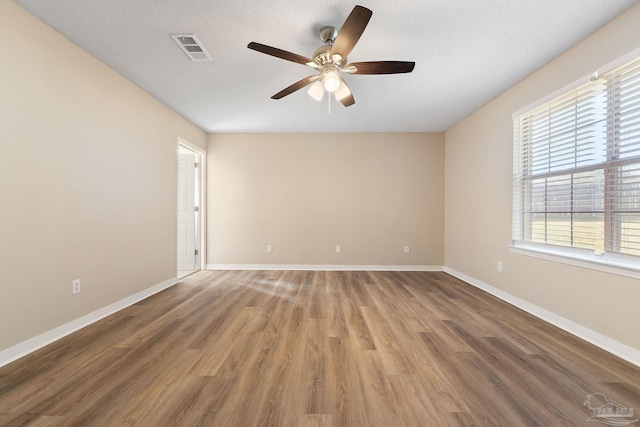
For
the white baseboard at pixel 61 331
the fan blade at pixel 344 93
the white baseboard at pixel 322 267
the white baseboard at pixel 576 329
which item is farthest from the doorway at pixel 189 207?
the white baseboard at pixel 576 329

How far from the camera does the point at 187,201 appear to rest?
177 inches

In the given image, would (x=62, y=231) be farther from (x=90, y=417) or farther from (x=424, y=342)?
(x=424, y=342)

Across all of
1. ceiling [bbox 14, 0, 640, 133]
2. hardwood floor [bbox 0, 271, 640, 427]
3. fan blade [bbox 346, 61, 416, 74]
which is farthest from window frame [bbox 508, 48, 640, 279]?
fan blade [bbox 346, 61, 416, 74]

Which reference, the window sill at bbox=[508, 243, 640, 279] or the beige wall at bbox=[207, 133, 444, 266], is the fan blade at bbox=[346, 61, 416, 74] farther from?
the beige wall at bbox=[207, 133, 444, 266]

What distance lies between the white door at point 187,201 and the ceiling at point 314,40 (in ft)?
4.24

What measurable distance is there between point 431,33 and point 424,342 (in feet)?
8.07

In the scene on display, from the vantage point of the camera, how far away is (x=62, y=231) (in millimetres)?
2098

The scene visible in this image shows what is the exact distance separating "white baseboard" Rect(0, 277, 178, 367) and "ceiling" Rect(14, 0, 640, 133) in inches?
94.2

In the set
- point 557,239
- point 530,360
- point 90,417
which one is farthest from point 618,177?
point 90,417

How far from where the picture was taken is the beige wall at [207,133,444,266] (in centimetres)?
461

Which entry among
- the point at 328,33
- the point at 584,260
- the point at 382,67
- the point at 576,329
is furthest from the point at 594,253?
the point at 328,33

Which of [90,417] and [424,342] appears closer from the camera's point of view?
[90,417]

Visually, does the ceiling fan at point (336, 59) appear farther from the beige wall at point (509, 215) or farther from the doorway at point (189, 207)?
the doorway at point (189, 207)

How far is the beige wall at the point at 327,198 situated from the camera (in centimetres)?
461
